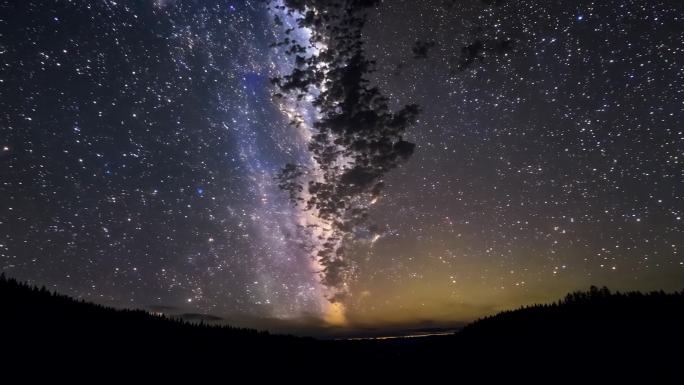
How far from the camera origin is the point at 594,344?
8.30 m

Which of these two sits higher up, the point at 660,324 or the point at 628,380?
the point at 660,324

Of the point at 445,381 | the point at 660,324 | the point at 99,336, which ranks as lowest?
the point at 445,381

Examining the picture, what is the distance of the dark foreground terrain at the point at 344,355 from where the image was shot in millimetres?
7418

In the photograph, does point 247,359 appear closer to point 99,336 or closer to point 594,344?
point 99,336

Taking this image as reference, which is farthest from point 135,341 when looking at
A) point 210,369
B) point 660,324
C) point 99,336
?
point 660,324

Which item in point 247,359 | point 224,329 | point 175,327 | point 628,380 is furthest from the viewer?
point 224,329

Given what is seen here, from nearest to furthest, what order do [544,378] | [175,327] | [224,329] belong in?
[544,378] → [175,327] → [224,329]

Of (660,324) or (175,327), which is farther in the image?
(175,327)

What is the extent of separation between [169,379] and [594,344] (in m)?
10.9

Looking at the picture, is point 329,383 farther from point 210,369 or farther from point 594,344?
point 594,344

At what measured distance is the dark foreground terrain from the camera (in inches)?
292

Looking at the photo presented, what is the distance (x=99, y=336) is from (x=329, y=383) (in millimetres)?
6966

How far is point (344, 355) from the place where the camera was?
1421cm

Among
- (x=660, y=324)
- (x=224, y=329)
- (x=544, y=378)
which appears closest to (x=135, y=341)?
(x=224, y=329)
